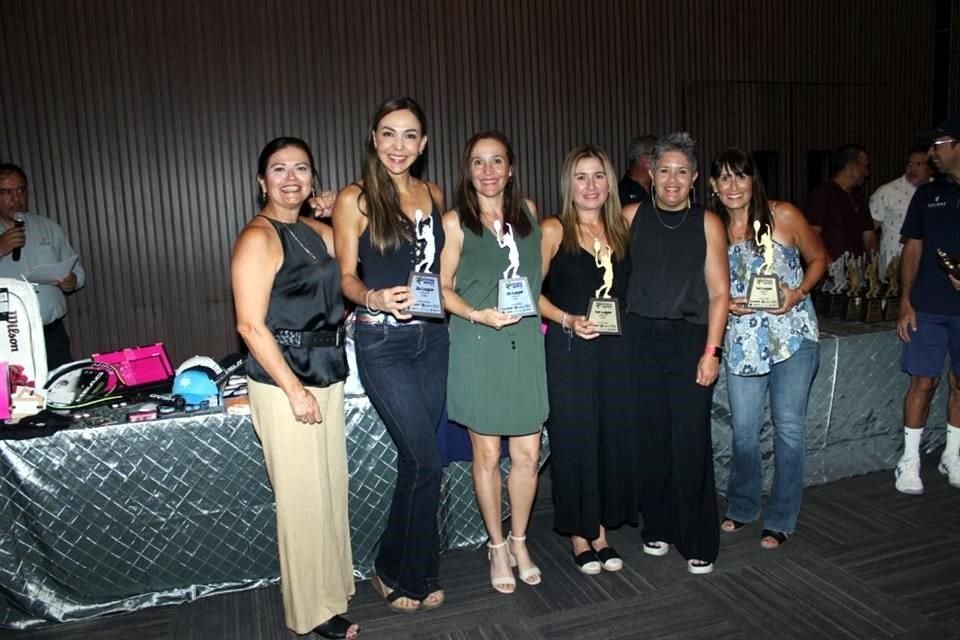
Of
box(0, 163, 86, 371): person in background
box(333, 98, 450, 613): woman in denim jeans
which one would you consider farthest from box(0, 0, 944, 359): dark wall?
box(333, 98, 450, 613): woman in denim jeans

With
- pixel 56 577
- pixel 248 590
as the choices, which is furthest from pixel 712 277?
pixel 56 577

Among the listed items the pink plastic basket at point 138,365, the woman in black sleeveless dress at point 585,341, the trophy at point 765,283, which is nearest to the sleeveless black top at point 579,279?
the woman in black sleeveless dress at point 585,341

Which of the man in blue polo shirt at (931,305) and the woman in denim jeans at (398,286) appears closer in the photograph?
the woman in denim jeans at (398,286)

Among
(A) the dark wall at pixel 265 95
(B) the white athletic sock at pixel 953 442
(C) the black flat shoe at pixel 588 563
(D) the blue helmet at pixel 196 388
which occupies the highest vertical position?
(A) the dark wall at pixel 265 95

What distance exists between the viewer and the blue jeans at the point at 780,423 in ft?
10.1

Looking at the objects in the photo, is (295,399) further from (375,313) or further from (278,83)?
(278,83)

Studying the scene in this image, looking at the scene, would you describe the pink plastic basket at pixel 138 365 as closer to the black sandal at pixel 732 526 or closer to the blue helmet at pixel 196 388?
the blue helmet at pixel 196 388

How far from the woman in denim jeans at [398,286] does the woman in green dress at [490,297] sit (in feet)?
0.22

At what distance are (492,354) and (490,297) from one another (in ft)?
0.66

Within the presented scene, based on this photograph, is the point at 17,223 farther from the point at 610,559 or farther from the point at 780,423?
the point at 780,423

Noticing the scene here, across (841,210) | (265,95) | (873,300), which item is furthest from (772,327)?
(265,95)

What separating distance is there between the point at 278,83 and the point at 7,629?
4.28m

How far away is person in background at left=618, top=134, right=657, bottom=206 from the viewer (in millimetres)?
4977

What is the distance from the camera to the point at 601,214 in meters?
2.75
